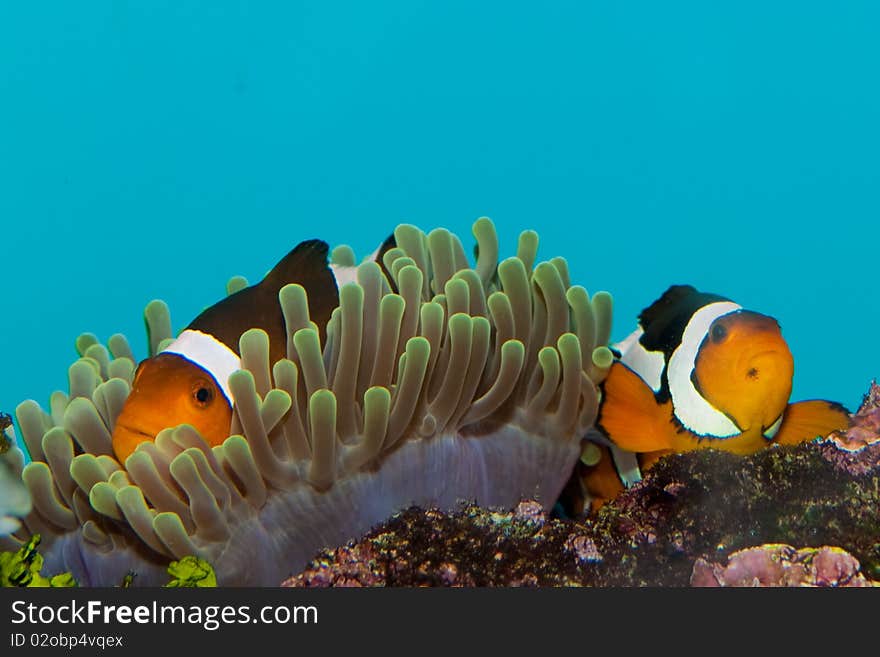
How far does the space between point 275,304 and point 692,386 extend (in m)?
0.89

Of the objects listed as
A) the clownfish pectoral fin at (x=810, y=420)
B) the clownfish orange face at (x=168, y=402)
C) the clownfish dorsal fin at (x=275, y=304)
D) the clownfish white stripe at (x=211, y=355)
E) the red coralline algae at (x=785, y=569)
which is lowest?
the red coralline algae at (x=785, y=569)

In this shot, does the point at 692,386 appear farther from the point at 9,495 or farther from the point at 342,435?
the point at 9,495

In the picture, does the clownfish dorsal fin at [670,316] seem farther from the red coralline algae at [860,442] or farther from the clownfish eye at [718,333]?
the red coralline algae at [860,442]

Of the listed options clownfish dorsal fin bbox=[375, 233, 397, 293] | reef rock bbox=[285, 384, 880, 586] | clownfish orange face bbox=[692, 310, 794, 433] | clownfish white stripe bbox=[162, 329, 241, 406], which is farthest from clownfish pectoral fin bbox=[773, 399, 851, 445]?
clownfish white stripe bbox=[162, 329, 241, 406]

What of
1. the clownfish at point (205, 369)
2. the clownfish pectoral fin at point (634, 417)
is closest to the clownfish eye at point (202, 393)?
the clownfish at point (205, 369)

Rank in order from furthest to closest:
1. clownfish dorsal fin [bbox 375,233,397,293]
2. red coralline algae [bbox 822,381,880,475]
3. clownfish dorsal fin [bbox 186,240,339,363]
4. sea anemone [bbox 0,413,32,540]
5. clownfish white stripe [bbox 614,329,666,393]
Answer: clownfish dorsal fin [bbox 375,233,397,293] < clownfish white stripe [bbox 614,329,666,393] < clownfish dorsal fin [bbox 186,240,339,363] < sea anemone [bbox 0,413,32,540] < red coralline algae [bbox 822,381,880,475]

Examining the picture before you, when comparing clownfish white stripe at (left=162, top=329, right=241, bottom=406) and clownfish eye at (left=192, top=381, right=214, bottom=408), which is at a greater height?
clownfish white stripe at (left=162, top=329, right=241, bottom=406)

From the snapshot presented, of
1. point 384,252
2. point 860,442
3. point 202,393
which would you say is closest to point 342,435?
point 202,393

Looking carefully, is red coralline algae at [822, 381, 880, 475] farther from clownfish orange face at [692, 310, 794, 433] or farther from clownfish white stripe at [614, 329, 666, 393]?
clownfish white stripe at [614, 329, 666, 393]

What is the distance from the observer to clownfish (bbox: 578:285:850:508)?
61.2 inches

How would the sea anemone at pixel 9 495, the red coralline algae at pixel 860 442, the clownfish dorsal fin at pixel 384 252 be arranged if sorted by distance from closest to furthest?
the red coralline algae at pixel 860 442 < the sea anemone at pixel 9 495 < the clownfish dorsal fin at pixel 384 252

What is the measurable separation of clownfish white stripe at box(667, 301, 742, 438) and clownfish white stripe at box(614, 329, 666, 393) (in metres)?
0.03

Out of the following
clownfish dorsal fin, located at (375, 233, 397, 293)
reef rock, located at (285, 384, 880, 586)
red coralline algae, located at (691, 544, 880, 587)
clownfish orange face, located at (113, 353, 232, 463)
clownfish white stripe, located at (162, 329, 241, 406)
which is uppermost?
clownfish dorsal fin, located at (375, 233, 397, 293)

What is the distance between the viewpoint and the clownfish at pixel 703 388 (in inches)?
61.2
